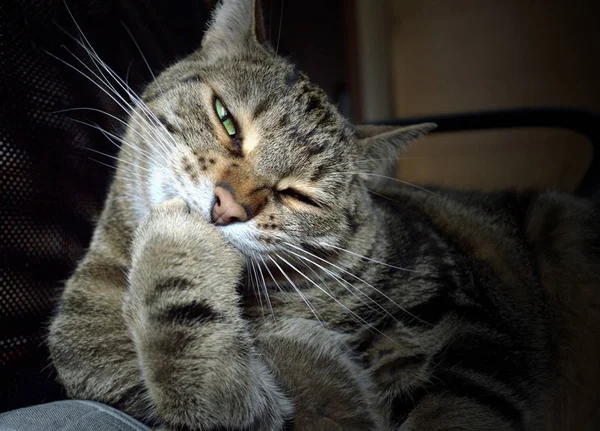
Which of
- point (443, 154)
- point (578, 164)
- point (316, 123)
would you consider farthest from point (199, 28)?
point (578, 164)

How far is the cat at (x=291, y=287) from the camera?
733 millimetres

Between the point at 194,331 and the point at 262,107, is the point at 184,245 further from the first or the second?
the point at 262,107

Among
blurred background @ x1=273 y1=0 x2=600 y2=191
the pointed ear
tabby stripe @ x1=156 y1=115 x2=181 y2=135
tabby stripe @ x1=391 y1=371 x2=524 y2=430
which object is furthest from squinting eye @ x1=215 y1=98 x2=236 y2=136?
blurred background @ x1=273 y1=0 x2=600 y2=191

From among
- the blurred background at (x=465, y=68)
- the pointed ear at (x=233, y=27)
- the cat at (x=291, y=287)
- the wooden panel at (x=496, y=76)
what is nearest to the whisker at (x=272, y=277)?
the cat at (x=291, y=287)

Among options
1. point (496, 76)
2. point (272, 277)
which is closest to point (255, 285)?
A: point (272, 277)

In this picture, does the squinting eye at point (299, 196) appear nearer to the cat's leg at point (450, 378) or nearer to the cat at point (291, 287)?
the cat at point (291, 287)

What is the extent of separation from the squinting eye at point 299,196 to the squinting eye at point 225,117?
18cm

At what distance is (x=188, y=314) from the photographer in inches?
27.8

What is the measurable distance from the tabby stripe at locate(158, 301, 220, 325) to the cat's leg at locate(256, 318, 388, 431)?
0.19 m

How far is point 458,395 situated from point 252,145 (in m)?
0.69

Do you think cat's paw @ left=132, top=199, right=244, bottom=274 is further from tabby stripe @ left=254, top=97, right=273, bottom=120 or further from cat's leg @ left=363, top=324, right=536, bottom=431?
cat's leg @ left=363, top=324, right=536, bottom=431

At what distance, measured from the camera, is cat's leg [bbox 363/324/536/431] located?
82cm

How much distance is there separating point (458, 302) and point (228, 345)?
1.90 ft

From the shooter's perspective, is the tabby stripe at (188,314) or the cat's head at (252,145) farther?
the cat's head at (252,145)
